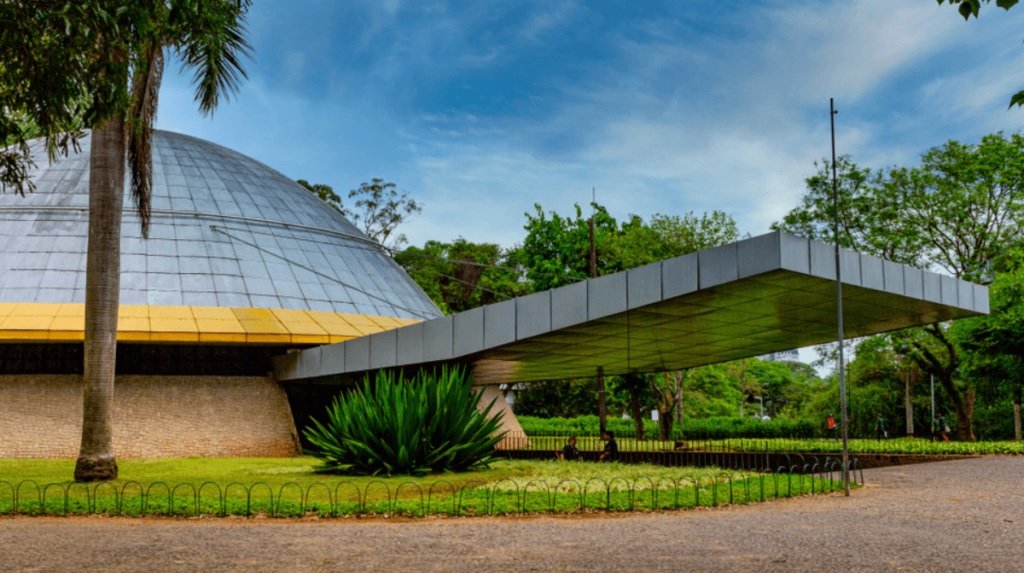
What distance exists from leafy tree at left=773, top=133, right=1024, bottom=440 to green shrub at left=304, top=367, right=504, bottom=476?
24459 millimetres

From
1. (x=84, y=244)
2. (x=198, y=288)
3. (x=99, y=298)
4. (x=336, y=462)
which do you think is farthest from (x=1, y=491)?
(x=84, y=244)

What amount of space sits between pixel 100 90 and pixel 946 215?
113ft

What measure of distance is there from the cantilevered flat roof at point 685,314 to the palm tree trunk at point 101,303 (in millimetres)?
7545

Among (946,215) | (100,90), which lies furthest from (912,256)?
(100,90)

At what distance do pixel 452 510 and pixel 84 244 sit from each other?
22210 mm

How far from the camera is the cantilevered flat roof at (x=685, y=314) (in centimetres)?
1691

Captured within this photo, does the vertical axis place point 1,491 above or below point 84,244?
below

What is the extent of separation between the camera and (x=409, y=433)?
59.0 ft

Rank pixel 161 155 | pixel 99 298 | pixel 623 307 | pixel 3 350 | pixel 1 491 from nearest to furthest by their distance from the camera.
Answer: pixel 1 491 < pixel 99 298 < pixel 623 307 < pixel 3 350 < pixel 161 155

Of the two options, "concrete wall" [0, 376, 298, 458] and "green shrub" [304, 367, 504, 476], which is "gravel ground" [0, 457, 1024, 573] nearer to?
"green shrub" [304, 367, 504, 476]

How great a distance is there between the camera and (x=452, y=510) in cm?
1327

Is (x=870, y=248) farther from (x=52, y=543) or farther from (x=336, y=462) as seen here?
(x=52, y=543)

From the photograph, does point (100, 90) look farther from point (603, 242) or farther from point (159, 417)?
point (603, 242)

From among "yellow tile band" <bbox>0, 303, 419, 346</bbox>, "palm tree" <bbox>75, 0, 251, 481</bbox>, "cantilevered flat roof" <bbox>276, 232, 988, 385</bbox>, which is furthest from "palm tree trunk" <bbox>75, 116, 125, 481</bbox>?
"yellow tile band" <bbox>0, 303, 419, 346</bbox>
